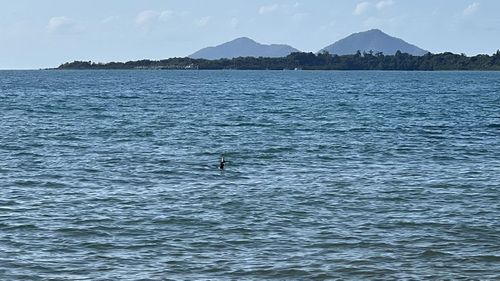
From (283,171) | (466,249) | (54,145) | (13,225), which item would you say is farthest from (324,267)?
(54,145)

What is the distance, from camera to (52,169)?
3731 cm

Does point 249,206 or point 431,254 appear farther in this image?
point 249,206

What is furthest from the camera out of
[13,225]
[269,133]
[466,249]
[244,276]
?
[269,133]

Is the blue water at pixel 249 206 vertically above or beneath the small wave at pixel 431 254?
above

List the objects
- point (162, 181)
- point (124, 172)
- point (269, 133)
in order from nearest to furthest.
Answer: point (162, 181), point (124, 172), point (269, 133)

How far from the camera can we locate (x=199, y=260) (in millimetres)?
21969

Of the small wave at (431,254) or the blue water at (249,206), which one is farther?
the small wave at (431,254)

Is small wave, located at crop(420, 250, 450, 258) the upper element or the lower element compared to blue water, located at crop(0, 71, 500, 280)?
lower

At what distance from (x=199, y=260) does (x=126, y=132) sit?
3572 cm

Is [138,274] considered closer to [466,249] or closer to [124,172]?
[466,249]

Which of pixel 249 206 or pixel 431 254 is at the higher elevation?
pixel 249 206

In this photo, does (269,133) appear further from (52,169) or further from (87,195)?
(87,195)

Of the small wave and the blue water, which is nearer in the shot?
the blue water

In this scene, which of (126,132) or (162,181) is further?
(126,132)
